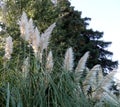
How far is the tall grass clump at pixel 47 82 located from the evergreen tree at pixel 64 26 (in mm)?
11776

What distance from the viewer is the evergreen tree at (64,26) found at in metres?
19.3

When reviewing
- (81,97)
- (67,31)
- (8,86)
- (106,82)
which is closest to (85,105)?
(81,97)

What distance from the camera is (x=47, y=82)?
3604mm

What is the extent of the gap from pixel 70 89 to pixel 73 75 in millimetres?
182

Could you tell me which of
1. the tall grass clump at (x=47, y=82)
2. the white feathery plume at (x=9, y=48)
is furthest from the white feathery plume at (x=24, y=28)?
the white feathery plume at (x=9, y=48)

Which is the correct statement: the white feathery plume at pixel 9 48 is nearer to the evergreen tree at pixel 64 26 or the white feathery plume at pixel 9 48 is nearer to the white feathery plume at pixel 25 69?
the white feathery plume at pixel 25 69

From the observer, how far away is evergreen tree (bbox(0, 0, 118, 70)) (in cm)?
1931

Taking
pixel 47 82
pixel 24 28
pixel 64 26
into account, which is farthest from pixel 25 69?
pixel 64 26

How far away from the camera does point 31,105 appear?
11.5 ft

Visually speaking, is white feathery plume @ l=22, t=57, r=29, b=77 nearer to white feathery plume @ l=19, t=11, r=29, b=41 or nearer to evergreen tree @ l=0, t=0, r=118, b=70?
white feathery plume @ l=19, t=11, r=29, b=41

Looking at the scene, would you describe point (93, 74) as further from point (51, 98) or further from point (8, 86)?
point (8, 86)

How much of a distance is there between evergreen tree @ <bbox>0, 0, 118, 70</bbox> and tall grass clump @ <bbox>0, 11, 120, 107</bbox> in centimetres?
1178

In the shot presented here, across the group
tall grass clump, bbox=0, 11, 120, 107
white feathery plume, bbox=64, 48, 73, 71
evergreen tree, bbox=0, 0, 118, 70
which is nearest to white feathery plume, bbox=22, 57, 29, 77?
tall grass clump, bbox=0, 11, 120, 107

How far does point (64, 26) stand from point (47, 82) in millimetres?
20267
